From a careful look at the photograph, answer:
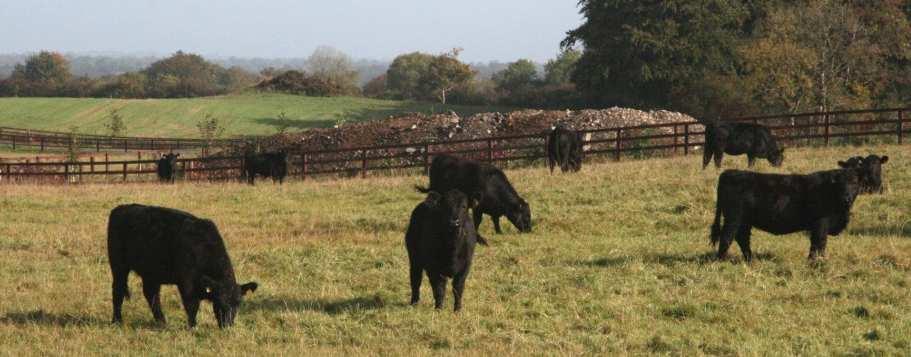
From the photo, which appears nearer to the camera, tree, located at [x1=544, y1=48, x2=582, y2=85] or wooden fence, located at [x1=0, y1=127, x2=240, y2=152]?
wooden fence, located at [x1=0, y1=127, x2=240, y2=152]

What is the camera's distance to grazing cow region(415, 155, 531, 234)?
16.5 m

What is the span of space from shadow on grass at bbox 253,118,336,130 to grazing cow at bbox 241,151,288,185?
43208 millimetres

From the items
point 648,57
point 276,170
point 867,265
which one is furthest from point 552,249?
point 648,57

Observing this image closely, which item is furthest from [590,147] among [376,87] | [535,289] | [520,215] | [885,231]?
[376,87]

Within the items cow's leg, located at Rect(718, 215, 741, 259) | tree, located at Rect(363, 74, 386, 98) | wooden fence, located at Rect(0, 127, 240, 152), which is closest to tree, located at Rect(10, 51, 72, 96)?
tree, located at Rect(363, 74, 386, 98)

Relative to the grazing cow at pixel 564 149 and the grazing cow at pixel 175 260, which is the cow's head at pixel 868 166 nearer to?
the grazing cow at pixel 564 149

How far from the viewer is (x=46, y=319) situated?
10898mm

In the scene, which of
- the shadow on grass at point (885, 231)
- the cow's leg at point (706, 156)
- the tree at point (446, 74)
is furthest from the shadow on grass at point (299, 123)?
the shadow on grass at point (885, 231)

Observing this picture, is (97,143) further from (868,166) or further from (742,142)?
(868,166)

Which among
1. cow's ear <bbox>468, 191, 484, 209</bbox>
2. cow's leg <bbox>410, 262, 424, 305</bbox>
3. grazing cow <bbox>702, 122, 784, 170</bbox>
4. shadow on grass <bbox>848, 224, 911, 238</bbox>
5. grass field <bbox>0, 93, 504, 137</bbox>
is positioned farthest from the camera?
grass field <bbox>0, 93, 504, 137</bbox>

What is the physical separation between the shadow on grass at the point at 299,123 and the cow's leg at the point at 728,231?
6225 centimetres

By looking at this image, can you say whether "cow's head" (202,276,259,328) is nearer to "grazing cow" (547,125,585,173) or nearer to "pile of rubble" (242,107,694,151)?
"grazing cow" (547,125,585,173)

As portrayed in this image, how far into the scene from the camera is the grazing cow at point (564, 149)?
24.6m

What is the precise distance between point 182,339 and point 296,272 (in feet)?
13.4
